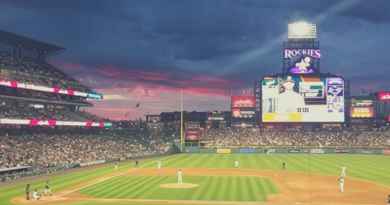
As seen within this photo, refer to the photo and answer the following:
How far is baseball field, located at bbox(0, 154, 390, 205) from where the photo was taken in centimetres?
3575

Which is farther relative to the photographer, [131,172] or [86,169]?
[86,169]

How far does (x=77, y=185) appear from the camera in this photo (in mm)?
44688

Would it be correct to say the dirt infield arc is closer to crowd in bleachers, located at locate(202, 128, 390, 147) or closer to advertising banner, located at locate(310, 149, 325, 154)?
advertising banner, located at locate(310, 149, 325, 154)

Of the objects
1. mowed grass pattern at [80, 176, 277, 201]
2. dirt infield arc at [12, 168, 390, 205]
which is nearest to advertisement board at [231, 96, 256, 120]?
dirt infield arc at [12, 168, 390, 205]

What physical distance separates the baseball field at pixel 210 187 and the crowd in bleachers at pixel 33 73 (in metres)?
22.2

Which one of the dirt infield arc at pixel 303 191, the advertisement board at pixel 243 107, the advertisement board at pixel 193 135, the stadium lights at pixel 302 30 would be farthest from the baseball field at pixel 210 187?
the advertisement board at pixel 243 107

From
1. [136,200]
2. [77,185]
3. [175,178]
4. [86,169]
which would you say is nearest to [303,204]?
[136,200]

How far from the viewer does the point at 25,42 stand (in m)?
84.5

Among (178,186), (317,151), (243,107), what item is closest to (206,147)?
(243,107)

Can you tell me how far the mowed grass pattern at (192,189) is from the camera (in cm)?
3731

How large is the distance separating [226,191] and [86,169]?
2828 cm

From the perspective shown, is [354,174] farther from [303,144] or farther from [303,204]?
[303,144]

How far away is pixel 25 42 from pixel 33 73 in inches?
390

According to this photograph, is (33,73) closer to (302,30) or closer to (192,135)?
(192,135)
